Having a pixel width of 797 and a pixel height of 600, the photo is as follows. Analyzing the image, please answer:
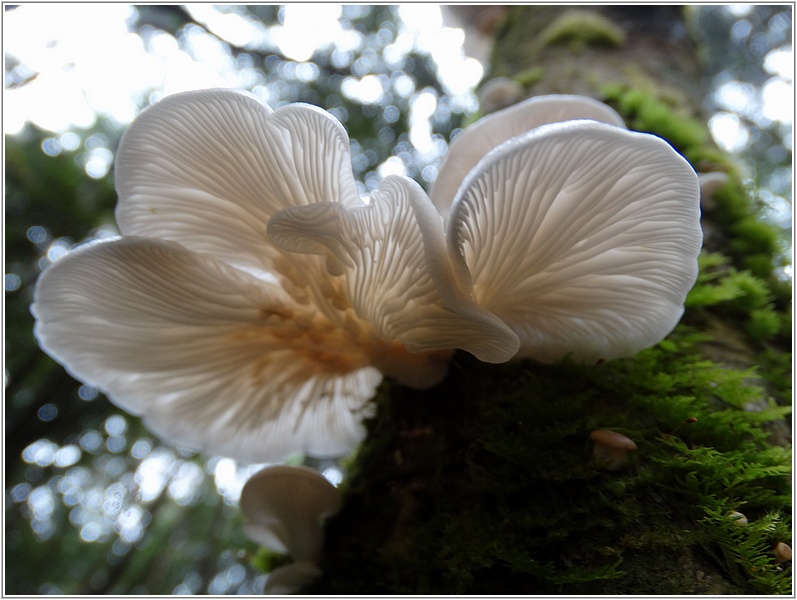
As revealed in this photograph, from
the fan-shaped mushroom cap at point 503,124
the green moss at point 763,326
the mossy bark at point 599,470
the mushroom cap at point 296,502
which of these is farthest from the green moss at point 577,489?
the fan-shaped mushroom cap at point 503,124

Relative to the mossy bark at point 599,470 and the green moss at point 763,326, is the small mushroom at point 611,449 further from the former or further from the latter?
the green moss at point 763,326

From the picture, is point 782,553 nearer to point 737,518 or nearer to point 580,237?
point 737,518

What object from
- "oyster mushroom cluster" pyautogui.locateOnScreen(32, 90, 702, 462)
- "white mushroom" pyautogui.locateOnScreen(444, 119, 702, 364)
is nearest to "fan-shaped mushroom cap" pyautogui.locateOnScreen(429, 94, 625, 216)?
"oyster mushroom cluster" pyautogui.locateOnScreen(32, 90, 702, 462)

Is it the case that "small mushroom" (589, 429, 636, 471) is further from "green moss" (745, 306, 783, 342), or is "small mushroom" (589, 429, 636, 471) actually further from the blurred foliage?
the blurred foliage

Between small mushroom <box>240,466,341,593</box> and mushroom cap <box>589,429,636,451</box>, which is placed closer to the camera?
mushroom cap <box>589,429,636,451</box>

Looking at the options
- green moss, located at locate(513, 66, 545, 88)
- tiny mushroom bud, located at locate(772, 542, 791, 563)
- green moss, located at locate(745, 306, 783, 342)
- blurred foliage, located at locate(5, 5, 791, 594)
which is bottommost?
blurred foliage, located at locate(5, 5, 791, 594)

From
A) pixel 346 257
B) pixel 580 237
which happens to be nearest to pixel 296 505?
pixel 346 257

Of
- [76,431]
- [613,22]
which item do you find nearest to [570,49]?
[613,22]
